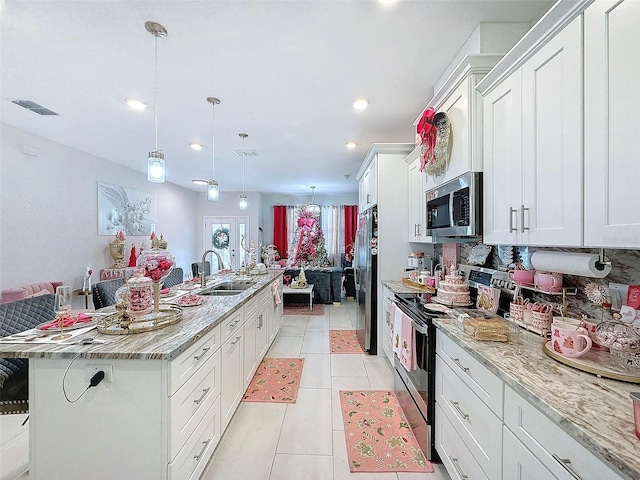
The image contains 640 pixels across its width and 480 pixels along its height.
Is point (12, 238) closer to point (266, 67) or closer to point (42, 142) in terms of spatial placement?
point (42, 142)

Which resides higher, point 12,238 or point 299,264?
point 12,238

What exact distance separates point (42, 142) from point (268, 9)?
3.94 metres

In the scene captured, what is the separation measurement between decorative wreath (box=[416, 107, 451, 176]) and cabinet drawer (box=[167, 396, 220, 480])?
228 cm

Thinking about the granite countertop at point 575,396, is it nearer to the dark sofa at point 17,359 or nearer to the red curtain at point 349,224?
the dark sofa at point 17,359

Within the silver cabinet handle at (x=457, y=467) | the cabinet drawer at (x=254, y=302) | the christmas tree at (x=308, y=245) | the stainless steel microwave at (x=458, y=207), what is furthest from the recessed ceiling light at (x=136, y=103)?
the christmas tree at (x=308, y=245)

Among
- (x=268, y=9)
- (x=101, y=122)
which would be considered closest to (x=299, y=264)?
(x=101, y=122)

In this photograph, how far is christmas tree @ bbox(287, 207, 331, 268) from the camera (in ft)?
24.8

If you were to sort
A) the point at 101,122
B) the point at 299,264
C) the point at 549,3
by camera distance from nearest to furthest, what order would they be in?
1. the point at 549,3
2. the point at 101,122
3. the point at 299,264

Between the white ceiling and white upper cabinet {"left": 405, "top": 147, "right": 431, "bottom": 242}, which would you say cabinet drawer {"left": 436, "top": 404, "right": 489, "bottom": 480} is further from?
the white ceiling

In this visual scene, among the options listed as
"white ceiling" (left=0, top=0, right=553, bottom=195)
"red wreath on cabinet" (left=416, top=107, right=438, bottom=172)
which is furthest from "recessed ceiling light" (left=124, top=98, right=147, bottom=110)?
"red wreath on cabinet" (left=416, top=107, right=438, bottom=172)

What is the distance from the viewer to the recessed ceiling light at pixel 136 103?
279cm

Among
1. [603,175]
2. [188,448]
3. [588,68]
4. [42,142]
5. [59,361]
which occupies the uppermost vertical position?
[42,142]

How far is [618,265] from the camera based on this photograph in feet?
4.09

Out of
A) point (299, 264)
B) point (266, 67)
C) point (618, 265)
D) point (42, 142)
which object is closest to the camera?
point (618, 265)
